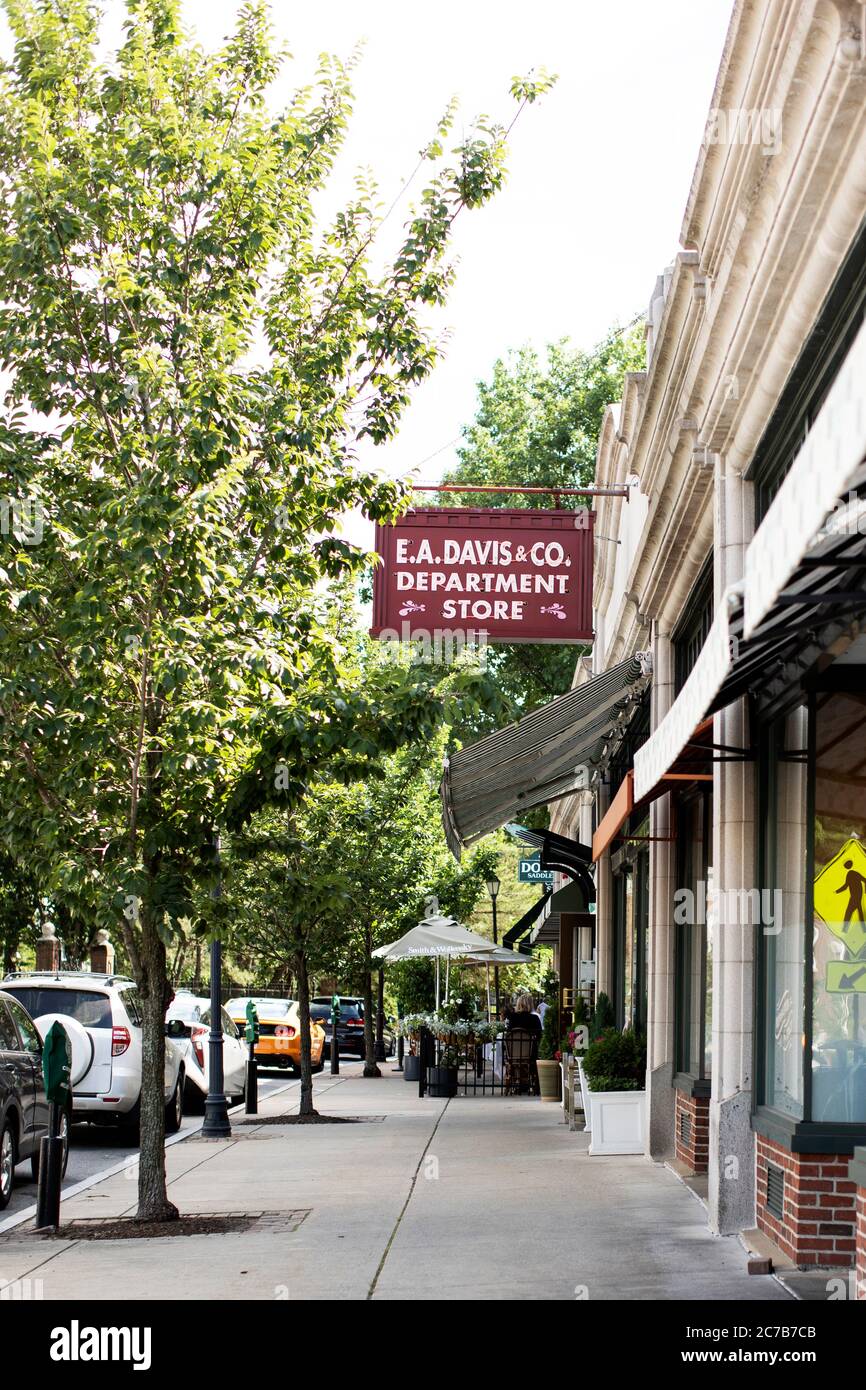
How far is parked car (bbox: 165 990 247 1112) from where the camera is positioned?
2029cm

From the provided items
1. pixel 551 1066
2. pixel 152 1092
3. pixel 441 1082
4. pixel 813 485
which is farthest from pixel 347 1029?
pixel 813 485

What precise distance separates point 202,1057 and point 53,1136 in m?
11.3

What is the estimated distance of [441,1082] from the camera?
25734 millimetres

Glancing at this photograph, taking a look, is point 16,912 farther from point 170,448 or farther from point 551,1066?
point 170,448

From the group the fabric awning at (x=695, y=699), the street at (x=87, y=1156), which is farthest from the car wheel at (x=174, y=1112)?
the fabric awning at (x=695, y=699)

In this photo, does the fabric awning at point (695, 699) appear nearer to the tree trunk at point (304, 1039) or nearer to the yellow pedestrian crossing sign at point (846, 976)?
the yellow pedestrian crossing sign at point (846, 976)

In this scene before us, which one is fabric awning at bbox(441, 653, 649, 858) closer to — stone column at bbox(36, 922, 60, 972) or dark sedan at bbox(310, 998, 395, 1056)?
stone column at bbox(36, 922, 60, 972)

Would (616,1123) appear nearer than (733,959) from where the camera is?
No

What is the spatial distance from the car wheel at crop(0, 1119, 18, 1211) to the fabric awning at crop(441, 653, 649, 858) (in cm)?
467

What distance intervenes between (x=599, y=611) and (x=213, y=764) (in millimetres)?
13439

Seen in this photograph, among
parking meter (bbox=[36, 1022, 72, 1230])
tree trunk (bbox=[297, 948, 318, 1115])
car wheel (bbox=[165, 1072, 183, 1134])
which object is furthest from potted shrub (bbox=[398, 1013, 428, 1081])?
parking meter (bbox=[36, 1022, 72, 1230])

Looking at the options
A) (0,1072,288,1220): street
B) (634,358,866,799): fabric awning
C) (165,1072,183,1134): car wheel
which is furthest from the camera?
(165,1072,183,1134): car wheel

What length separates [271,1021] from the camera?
30.7 m

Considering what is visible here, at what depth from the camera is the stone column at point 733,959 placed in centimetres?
912
